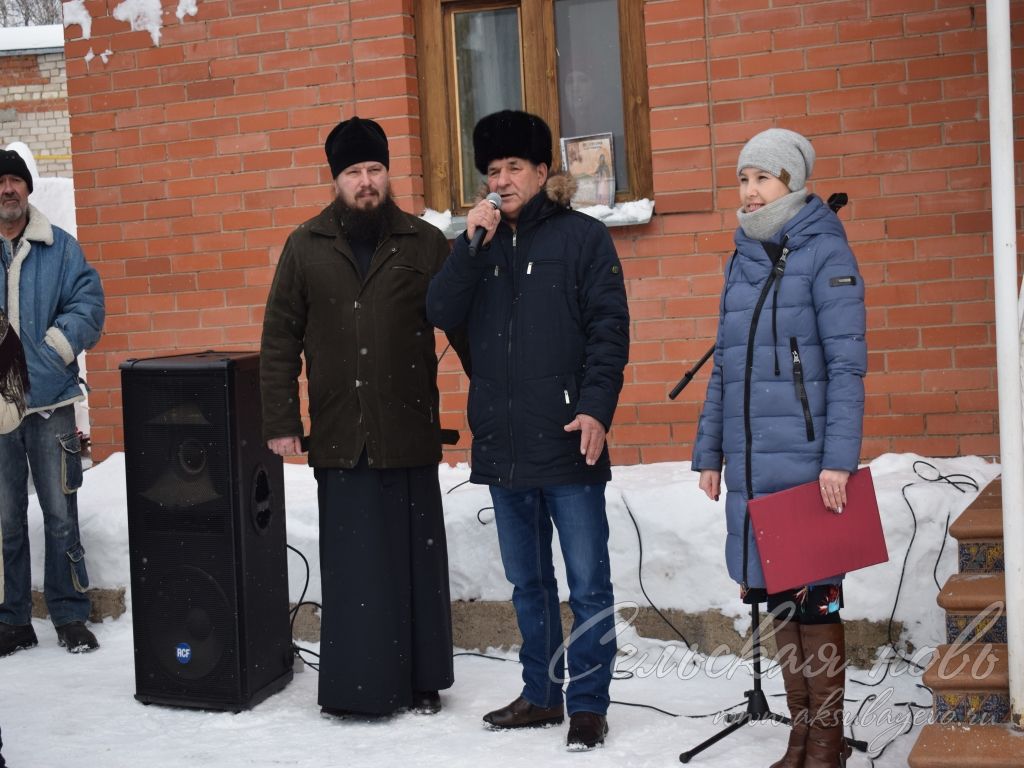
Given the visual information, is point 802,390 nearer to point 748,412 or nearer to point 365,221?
point 748,412

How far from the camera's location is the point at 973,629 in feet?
12.1

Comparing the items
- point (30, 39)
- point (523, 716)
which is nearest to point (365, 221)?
point (523, 716)

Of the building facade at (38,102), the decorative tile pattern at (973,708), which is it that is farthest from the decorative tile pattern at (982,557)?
the building facade at (38,102)

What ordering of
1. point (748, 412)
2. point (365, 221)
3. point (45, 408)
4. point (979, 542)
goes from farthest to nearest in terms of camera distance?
point (45, 408) < point (365, 221) < point (979, 542) < point (748, 412)

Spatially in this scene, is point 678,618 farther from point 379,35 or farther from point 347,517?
point 379,35

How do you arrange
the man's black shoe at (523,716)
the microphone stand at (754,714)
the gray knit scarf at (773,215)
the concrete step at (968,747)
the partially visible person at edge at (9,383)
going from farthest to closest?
the man's black shoe at (523,716)
the microphone stand at (754,714)
the partially visible person at edge at (9,383)
the gray knit scarf at (773,215)
the concrete step at (968,747)

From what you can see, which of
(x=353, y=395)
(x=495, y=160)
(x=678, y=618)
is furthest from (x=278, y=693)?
(x=495, y=160)

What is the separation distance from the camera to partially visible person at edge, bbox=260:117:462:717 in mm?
4219

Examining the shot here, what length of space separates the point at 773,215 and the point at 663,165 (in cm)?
210

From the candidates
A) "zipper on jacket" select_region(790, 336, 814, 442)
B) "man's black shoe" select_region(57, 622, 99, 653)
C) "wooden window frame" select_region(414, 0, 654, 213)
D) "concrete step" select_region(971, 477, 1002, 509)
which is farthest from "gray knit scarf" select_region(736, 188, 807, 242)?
"man's black shoe" select_region(57, 622, 99, 653)

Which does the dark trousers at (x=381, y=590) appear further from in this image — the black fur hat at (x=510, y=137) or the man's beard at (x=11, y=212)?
the man's beard at (x=11, y=212)

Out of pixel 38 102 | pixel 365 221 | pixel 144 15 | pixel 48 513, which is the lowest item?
pixel 48 513

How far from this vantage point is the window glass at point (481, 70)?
5957 millimetres

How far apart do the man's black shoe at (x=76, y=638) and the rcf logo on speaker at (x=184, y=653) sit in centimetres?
97
